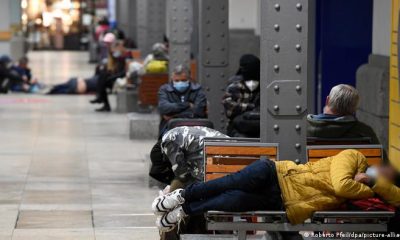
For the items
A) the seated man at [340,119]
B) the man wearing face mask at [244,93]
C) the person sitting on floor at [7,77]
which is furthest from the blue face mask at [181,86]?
the person sitting on floor at [7,77]

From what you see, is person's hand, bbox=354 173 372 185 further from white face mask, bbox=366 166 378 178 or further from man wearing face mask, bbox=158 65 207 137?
man wearing face mask, bbox=158 65 207 137

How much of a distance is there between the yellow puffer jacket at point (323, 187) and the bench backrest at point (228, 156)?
68cm

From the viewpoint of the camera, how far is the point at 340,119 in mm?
8734

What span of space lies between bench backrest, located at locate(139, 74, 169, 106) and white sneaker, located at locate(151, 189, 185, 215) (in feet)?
41.7

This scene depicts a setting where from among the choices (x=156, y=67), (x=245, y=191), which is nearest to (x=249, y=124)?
(x=245, y=191)

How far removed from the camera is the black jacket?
14211 mm

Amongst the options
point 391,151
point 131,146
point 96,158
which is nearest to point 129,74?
point 131,146

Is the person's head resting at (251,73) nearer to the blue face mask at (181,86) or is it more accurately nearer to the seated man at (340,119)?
the blue face mask at (181,86)

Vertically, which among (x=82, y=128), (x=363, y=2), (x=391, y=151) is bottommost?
(x=82, y=128)

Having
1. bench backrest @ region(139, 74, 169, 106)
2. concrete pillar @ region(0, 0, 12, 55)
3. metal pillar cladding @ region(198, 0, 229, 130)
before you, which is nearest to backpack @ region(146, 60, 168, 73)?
bench backrest @ region(139, 74, 169, 106)

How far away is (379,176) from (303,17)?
4.36 feet

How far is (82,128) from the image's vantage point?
22.1m

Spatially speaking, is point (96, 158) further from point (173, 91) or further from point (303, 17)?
point (303, 17)

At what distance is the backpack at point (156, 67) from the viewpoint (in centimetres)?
2141
